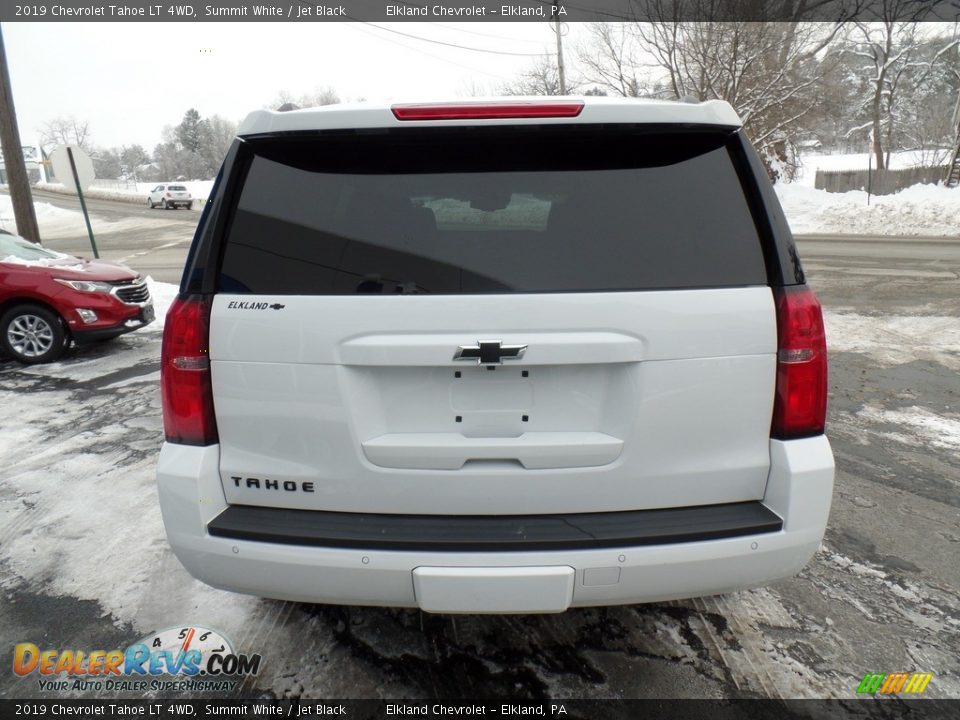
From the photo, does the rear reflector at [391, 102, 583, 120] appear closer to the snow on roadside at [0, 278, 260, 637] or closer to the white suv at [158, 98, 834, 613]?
the white suv at [158, 98, 834, 613]

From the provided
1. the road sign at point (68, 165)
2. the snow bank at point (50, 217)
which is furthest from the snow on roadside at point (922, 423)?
the snow bank at point (50, 217)

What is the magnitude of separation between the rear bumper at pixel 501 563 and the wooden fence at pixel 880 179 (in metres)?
31.2

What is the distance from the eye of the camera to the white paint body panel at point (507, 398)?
6.19 feet

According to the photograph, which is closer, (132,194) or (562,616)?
(562,616)

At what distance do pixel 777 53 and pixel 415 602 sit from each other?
2994 centimetres

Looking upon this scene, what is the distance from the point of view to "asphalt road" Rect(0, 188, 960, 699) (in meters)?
2.35

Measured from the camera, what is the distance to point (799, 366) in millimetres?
1981

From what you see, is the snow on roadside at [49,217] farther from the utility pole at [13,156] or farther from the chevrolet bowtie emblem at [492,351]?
the chevrolet bowtie emblem at [492,351]

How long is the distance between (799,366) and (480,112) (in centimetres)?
133

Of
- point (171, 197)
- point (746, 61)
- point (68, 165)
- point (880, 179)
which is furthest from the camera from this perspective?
point (171, 197)

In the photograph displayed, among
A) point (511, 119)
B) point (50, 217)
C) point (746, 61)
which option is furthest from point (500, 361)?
point (50, 217)

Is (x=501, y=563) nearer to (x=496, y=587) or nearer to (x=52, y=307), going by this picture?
(x=496, y=587)

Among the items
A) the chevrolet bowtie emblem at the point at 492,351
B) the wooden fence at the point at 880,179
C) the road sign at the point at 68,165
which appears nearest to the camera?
the chevrolet bowtie emblem at the point at 492,351

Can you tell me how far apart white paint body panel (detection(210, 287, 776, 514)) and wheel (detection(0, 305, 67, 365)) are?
22.1 feet
